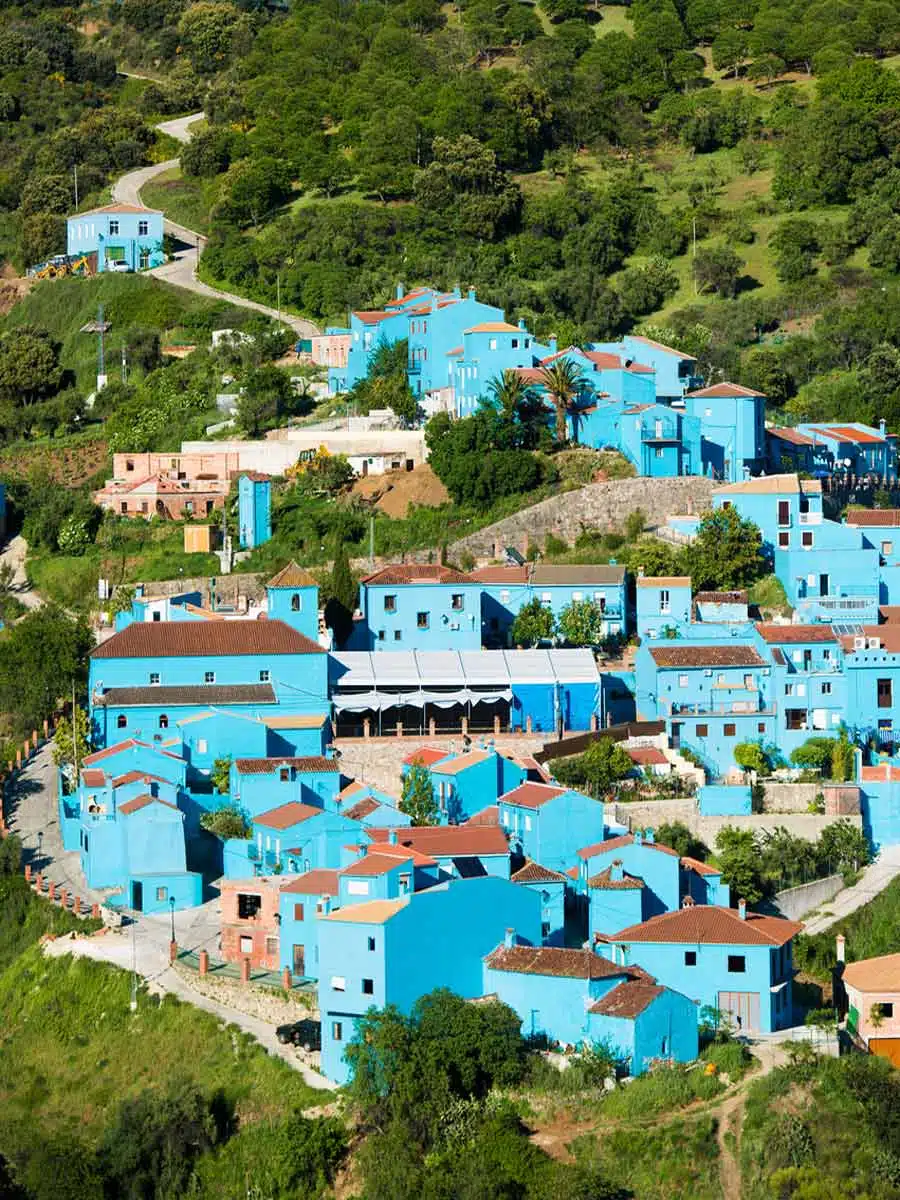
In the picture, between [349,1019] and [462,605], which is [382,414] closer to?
[462,605]

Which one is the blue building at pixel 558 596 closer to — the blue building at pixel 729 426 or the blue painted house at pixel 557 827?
the blue building at pixel 729 426

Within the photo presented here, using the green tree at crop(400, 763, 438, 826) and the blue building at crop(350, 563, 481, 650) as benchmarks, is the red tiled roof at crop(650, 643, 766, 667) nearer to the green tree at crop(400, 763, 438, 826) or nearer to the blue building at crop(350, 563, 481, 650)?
the blue building at crop(350, 563, 481, 650)

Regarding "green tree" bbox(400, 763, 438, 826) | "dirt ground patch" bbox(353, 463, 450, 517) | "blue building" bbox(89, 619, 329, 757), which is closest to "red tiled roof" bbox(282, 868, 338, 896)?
"green tree" bbox(400, 763, 438, 826)

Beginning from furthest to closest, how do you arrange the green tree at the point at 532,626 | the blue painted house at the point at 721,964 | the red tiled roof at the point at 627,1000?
1. the green tree at the point at 532,626
2. the blue painted house at the point at 721,964
3. the red tiled roof at the point at 627,1000

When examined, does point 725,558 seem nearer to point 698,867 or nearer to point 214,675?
point 214,675

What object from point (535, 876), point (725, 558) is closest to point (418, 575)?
point (725, 558)

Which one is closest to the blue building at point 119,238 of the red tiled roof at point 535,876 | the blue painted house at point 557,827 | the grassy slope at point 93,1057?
the blue painted house at point 557,827

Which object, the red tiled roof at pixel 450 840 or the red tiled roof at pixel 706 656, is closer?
the red tiled roof at pixel 450 840
